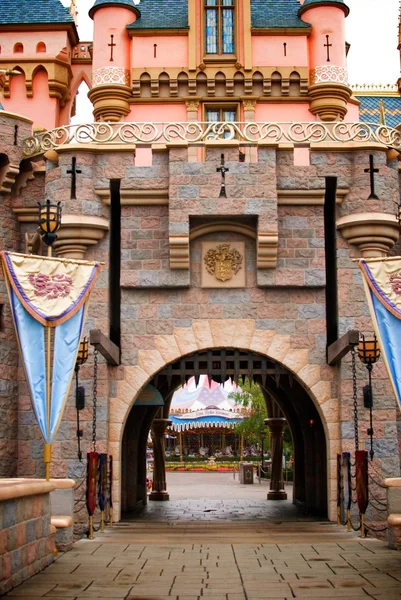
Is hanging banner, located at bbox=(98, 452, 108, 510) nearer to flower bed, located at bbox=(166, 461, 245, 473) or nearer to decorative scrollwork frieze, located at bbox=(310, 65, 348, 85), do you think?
decorative scrollwork frieze, located at bbox=(310, 65, 348, 85)

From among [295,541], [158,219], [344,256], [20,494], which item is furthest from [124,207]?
[20,494]

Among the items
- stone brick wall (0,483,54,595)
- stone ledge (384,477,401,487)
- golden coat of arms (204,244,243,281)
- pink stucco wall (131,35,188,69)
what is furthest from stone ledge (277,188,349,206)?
pink stucco wall (131,35,188,69)

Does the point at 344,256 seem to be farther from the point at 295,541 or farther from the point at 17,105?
the point at 17,105

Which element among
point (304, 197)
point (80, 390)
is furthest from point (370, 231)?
point (80, 390)

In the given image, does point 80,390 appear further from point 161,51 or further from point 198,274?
point 161,51

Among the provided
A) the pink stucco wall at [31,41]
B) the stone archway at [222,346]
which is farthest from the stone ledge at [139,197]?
the pink stucco wall at [31,41]

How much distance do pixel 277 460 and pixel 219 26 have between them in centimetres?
1163

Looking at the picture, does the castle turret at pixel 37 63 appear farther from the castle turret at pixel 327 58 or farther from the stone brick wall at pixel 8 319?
the stone brick wall at pixel 8 319

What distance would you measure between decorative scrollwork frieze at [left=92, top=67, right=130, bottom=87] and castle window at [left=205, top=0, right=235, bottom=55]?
88.1 inches

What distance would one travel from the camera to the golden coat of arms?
15047mm

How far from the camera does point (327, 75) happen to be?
70.7ft

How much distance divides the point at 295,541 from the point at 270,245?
5.00 metres

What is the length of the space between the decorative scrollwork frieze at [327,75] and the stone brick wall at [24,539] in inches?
576

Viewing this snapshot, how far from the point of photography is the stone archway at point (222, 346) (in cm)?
1472
